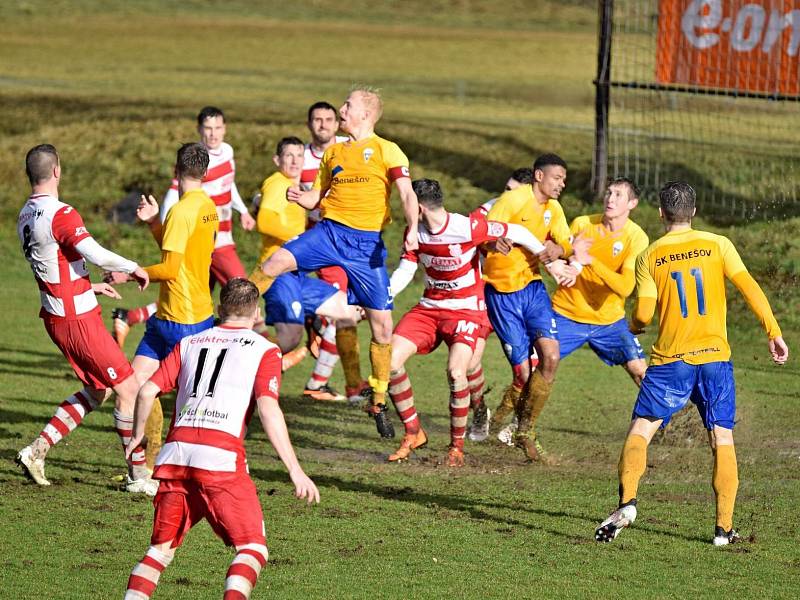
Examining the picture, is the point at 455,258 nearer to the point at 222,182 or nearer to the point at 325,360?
the point at 325,360

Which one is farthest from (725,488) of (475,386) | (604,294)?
(475,386)

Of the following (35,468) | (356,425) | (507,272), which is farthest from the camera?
(356,425)

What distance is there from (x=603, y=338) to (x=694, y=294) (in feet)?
11.0

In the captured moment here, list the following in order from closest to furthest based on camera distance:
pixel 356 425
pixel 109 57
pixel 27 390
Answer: pixel 356 425
pixel 27 390
pixel 109 57

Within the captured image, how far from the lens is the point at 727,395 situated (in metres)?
8.73

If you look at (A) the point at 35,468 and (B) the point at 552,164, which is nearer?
(A) the point at 35,468

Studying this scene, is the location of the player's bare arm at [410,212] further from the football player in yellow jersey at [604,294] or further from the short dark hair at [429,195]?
the football player in yellow jersey at [604,294]

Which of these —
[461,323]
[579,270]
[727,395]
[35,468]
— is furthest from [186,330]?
[727,395]

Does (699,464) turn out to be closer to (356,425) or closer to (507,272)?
(507,272)

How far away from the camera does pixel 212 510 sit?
666 cm

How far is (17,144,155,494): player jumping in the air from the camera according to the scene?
9.41m

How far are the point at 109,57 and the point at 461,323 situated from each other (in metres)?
39.1

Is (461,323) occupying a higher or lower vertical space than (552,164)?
lower

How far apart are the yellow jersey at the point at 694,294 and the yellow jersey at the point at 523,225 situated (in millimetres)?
2851
